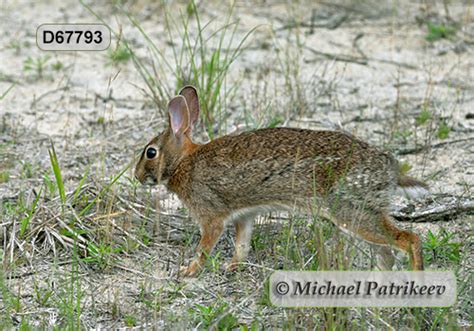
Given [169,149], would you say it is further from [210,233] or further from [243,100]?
[243,100]

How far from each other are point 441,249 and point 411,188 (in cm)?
40

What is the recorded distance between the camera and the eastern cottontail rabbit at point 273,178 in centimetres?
508

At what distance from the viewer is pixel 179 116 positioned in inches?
233

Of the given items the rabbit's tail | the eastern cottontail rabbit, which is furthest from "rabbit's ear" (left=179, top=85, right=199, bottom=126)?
the rabbit's tail

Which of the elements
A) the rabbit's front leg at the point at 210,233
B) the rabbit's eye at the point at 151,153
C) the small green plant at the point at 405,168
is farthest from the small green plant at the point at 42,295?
the small green plant at the point at 405,168

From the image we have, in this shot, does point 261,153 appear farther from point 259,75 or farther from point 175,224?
point 259,75

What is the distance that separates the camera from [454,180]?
21.6ft

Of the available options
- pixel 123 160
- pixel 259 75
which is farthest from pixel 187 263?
pixel 259 75

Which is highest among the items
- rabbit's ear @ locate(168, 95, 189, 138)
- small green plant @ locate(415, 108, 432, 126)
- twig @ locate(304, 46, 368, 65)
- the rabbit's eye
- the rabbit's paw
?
rabbit's ear @ locate(168, 95, 189, 138)

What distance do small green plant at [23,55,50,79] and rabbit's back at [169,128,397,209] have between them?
3010mm

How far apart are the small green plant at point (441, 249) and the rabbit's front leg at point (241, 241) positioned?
0.97m

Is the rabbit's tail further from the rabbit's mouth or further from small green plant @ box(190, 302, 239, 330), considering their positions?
the rabbit's mouth

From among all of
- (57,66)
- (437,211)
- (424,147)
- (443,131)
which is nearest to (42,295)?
(437,211)

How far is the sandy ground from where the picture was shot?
5.38 meters
